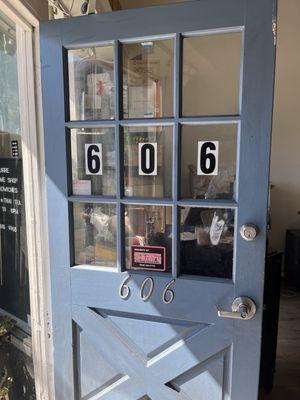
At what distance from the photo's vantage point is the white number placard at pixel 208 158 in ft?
4.12

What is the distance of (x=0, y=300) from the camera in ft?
5.84

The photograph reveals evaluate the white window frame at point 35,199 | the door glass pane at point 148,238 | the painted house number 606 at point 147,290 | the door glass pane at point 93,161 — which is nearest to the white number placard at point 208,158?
the door glass pane at point 148,238

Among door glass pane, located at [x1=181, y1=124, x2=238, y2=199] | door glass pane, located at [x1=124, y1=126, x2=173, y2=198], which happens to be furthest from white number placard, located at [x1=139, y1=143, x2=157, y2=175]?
door glass pane, located at [x1=181, y1=124, x2=238, y2=199]

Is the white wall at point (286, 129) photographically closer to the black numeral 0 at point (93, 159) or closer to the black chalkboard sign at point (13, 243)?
the black numeral 0 at point (93, 159)

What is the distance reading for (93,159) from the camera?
1420mm

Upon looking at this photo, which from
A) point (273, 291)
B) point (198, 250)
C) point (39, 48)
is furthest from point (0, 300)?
point (273, 291)

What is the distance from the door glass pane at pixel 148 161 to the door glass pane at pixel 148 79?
0.07m

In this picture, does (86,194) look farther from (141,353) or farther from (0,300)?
(0,300)

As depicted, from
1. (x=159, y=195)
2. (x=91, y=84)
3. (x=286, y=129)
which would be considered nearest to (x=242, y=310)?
(x=159, y=195)

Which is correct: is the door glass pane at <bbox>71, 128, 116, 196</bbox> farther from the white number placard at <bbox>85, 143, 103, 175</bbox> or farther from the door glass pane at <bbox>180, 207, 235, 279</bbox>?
the door glass pane at <bbox>180, 207, 235, 279</bbox>

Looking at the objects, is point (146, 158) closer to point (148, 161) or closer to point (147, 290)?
point (148, 161)

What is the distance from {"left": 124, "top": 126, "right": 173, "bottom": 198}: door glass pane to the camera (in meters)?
1.31

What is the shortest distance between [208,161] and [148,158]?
0.24 metres

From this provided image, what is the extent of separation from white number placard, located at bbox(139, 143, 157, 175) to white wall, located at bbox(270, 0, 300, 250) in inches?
125
